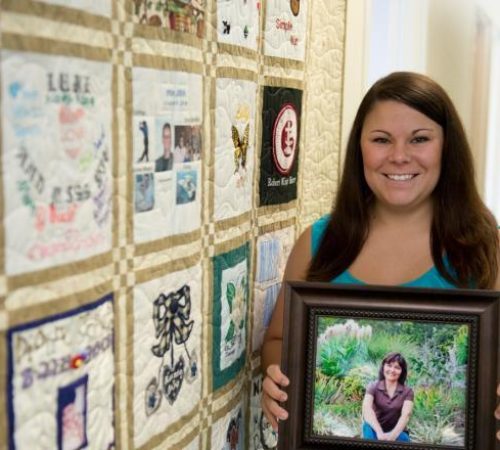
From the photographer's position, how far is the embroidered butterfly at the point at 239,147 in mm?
1367

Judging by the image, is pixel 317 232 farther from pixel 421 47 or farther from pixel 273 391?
pixel 421 47

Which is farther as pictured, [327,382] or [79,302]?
[327,382]

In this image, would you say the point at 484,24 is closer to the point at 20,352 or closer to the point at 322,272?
the point at 322,272

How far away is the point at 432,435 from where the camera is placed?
1.31 m

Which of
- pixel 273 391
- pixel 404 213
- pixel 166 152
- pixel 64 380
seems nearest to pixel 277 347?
pixel 273 391

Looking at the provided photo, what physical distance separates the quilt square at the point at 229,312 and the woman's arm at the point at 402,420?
0.30m

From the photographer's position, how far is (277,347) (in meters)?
1.51

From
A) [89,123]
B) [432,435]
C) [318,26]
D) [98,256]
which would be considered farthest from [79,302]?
[318,26]

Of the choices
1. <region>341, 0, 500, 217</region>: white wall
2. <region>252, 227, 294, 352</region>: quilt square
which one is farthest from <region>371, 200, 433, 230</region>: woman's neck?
<region>341, 0, 500, 217</region>: white wall

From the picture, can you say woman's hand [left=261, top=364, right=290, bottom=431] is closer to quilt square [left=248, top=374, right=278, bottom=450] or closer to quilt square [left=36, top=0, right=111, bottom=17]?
quilt square [left=248, top=374, right=278, bottom=450]

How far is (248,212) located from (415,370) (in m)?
0.41

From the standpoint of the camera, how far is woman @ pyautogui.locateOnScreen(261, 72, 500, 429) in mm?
1486

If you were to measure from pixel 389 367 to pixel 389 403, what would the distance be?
0.06m

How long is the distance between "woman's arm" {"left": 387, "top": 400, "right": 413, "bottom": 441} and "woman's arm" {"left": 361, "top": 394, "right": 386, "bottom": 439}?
0.05 ft
